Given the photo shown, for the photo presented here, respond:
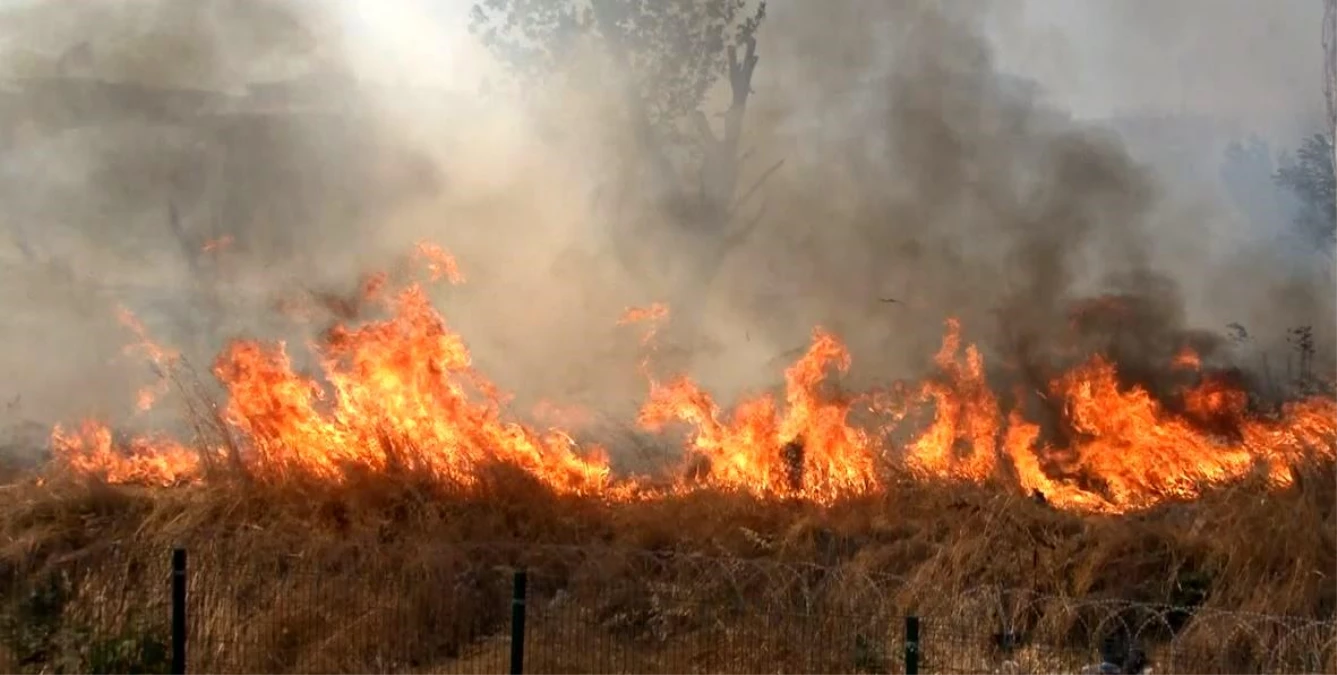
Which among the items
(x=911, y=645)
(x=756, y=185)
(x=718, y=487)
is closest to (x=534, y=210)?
(x=756, y=185)

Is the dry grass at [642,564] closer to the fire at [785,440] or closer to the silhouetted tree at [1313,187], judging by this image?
the fire at [785,440]

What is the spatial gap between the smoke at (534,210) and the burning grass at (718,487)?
92.3 inches

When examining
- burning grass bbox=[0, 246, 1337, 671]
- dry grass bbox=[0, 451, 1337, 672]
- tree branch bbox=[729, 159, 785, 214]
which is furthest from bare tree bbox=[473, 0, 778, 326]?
dry grass bbox=[0, 451, 1337, 672]

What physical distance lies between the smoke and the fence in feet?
20.7

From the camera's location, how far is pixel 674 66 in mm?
20547

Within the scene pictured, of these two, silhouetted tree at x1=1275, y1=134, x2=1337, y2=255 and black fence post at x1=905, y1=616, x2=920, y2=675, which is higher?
silhouetted tree at x1=1275, y1=134, x2=1337, y2=255

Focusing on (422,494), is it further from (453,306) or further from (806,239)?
(806,239)

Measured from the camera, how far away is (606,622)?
9.36m

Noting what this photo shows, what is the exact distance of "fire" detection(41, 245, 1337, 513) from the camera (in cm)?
1114

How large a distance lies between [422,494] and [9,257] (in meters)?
10.4

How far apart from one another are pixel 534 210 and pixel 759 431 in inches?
264

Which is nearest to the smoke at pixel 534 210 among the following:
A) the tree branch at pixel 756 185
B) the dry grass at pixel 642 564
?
the tree branch at pixel 756 185

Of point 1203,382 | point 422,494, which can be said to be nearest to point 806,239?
point 1203,382

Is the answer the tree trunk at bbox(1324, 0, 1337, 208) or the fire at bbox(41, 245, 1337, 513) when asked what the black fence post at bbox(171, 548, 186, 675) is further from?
the tree trunk at bbox(1324, 0, 1337, 208)
